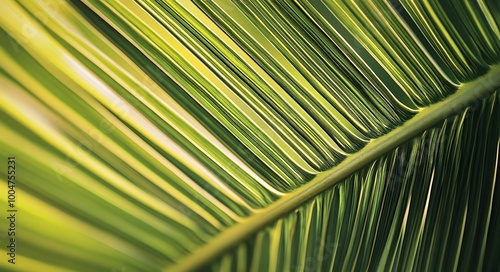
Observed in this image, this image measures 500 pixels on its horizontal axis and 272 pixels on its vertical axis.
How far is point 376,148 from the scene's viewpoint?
64cm

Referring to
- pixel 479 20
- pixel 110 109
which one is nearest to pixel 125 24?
pixel 110 109

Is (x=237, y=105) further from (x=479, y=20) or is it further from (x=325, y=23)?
(x=479, y=20)

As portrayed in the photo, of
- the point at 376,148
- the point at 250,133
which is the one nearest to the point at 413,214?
the point at 376,148

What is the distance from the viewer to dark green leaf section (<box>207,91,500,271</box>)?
2.07 feet

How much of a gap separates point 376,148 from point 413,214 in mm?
87

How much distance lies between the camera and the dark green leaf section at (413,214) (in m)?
0.63

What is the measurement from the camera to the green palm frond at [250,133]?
60 cm

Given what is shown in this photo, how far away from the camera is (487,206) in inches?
24.8

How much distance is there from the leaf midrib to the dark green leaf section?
0.01 m

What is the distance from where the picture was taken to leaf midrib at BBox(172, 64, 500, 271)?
627 mm

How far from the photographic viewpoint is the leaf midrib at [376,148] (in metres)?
0.63

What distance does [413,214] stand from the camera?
64 cm

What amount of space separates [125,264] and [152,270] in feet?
0.10

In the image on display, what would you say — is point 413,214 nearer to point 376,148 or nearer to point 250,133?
point 376,148
